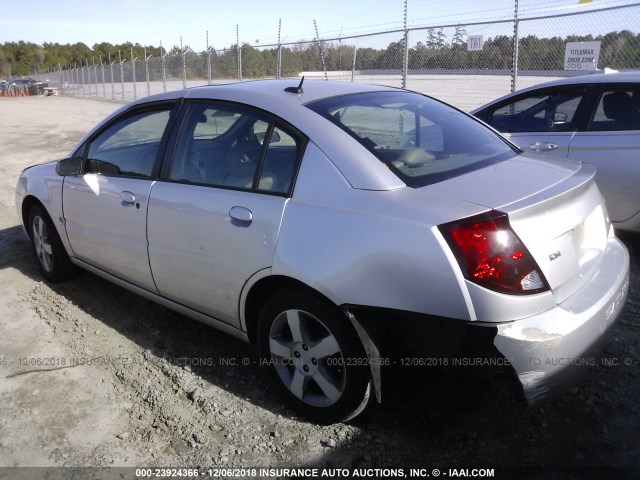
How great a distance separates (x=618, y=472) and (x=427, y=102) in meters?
2.25

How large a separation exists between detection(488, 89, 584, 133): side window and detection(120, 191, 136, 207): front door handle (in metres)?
3.64

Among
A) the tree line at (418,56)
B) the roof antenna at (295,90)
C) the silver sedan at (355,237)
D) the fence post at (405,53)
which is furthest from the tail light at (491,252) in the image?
the fence post at (405,53)

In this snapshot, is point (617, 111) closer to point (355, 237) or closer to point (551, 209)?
point (551, 209)

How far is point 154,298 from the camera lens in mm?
3555

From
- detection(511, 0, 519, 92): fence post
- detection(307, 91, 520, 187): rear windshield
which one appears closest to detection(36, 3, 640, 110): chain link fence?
detection(511, 0, 519, 92): fence post

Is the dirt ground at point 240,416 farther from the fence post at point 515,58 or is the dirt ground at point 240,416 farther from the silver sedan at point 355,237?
the fence post at point 515,58

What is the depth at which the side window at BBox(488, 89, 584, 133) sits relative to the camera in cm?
502

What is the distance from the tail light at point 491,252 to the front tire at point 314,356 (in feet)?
2.05

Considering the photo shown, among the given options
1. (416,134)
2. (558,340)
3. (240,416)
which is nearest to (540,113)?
(416,134)

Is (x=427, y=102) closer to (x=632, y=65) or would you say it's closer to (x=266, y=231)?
(x=266, y=231)

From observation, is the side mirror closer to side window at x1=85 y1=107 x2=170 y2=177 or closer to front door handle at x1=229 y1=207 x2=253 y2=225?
side window at x1=85 y1=107 x2=170 y2=177

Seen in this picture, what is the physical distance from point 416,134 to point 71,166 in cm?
247

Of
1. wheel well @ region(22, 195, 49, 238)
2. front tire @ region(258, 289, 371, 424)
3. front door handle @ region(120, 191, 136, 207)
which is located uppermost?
front door handle @ region(120, 191, 136, 207)

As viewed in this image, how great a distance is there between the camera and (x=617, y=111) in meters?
4.74
